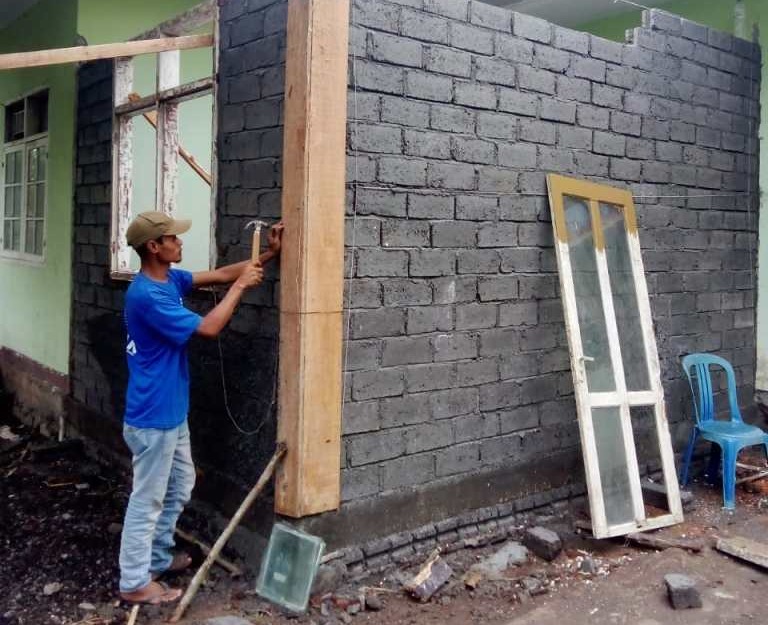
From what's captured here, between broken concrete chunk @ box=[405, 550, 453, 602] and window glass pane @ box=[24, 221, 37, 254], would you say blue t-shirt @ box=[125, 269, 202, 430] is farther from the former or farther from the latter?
window glass pane @ box=[24, 221, 37, 254]

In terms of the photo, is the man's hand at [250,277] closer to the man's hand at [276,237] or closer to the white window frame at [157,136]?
the man's hand at [276,237]

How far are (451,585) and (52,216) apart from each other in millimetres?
4795

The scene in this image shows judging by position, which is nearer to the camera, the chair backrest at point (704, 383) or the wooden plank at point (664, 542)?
the wooden plank at point (664, 542)

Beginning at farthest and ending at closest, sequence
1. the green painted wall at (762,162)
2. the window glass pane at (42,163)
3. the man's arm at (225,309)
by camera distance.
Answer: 1. the window glass pane at (42,163)
2. the green painted wall at (762,162)
3. the man's arm at (225,309)

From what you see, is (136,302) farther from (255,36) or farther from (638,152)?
(638,152)

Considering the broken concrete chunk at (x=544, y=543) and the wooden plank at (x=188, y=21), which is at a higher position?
the wooden plank at (x=188, y=21)

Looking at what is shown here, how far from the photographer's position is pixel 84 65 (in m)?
6.23

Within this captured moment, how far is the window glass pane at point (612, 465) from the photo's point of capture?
15.1ft

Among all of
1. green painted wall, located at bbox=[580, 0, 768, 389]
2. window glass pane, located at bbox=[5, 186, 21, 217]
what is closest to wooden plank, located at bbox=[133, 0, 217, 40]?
window glass pane, located at bbox=[5, 186, 21, 217]

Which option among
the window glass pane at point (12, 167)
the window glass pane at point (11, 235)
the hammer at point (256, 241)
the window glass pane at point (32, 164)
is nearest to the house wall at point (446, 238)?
the hammer at point (256, 241)

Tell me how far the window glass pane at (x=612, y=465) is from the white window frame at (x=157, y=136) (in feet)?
8.03

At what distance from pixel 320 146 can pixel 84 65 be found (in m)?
3.42

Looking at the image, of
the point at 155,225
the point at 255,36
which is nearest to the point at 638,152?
the point at 255,36

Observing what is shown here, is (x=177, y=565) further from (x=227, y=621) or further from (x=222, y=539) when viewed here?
(x=227, y=621)
